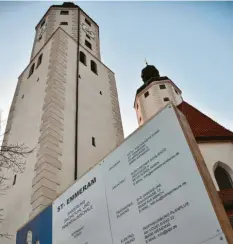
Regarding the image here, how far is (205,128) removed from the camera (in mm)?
13367

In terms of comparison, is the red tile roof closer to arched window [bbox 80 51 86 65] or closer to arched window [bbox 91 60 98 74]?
arched window [bbox 91 60 98 74]

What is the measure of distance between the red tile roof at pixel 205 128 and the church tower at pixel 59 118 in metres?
3.93

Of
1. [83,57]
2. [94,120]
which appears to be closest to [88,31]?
[83,57]

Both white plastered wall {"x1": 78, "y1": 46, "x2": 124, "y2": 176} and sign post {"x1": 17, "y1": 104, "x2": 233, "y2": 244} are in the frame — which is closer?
sign post {"x1": 17, "y1": 104, "x2": 233, "y2": 244}

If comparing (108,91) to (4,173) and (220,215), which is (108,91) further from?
(220,215)

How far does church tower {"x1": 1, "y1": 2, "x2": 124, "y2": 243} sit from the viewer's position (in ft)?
33.7

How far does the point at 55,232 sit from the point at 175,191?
3217 mm

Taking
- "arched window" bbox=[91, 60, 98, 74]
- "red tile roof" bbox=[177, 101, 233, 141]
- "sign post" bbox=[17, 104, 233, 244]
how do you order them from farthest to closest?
1. "arched window" bbox=[91, 60, 98, 74]
2. "red tile roof" bbox=[177, 101, 233, 141]
3. "sign post" bbox=[17, 104, 233, 244]

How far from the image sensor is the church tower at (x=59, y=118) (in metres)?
10.3

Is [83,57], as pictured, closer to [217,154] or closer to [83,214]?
[217,154]

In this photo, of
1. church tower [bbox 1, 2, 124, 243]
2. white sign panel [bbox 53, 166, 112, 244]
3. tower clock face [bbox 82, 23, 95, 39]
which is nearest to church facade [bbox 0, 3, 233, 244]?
church tower [bbox 1, 2, 124, 243]

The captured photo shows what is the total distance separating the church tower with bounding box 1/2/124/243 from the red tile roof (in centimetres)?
393

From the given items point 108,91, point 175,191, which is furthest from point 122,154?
point 108,91

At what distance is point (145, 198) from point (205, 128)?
938cm
